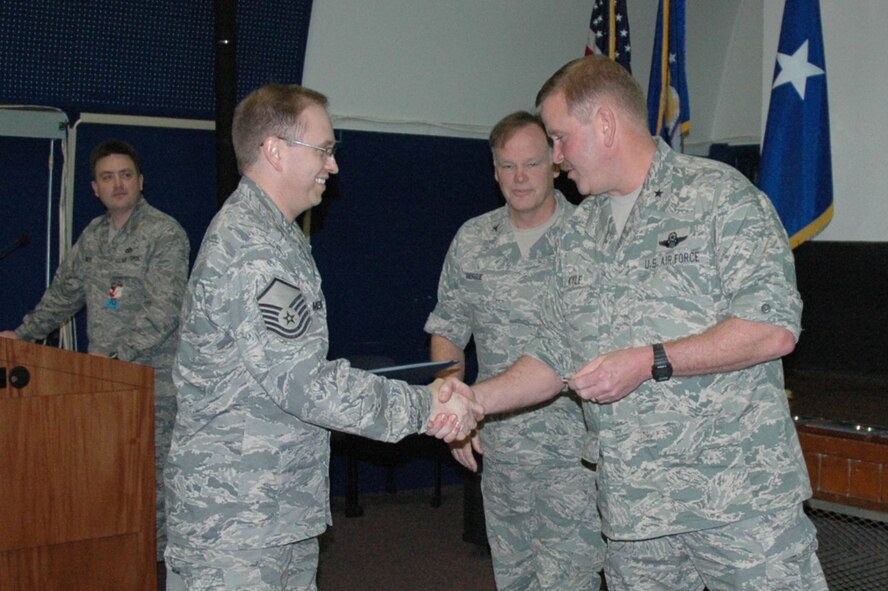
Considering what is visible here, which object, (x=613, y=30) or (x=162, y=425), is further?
(x=613, y=30)

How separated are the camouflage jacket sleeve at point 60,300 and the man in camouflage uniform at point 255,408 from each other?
2.62 m

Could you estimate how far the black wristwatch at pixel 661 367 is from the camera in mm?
2201

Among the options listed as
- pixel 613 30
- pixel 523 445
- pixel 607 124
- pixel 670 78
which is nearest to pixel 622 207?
pixel 607 124

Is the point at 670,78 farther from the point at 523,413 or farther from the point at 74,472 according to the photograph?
the point at 74,472

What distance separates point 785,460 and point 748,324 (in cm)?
35

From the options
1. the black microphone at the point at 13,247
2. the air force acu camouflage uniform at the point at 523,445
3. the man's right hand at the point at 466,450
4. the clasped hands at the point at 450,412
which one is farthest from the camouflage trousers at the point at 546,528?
the black microphone at the point at 13,247

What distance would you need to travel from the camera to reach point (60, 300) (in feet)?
15.3

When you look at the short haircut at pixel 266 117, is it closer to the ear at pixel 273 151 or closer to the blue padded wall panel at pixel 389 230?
the ear at pixel 273 151

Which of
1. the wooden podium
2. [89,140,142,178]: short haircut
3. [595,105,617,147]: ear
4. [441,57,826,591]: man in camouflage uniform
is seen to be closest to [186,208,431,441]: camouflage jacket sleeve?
[441,57,826,591]: man in camouflage uniform

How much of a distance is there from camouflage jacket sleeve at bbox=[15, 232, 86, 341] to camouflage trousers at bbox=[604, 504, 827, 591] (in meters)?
3.25

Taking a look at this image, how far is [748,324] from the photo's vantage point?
85.1 inches

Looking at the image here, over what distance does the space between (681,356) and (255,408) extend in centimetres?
98

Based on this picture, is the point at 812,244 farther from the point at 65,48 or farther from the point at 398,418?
the point at 65,48

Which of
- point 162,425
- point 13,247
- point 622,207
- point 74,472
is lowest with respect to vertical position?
point 74,472
